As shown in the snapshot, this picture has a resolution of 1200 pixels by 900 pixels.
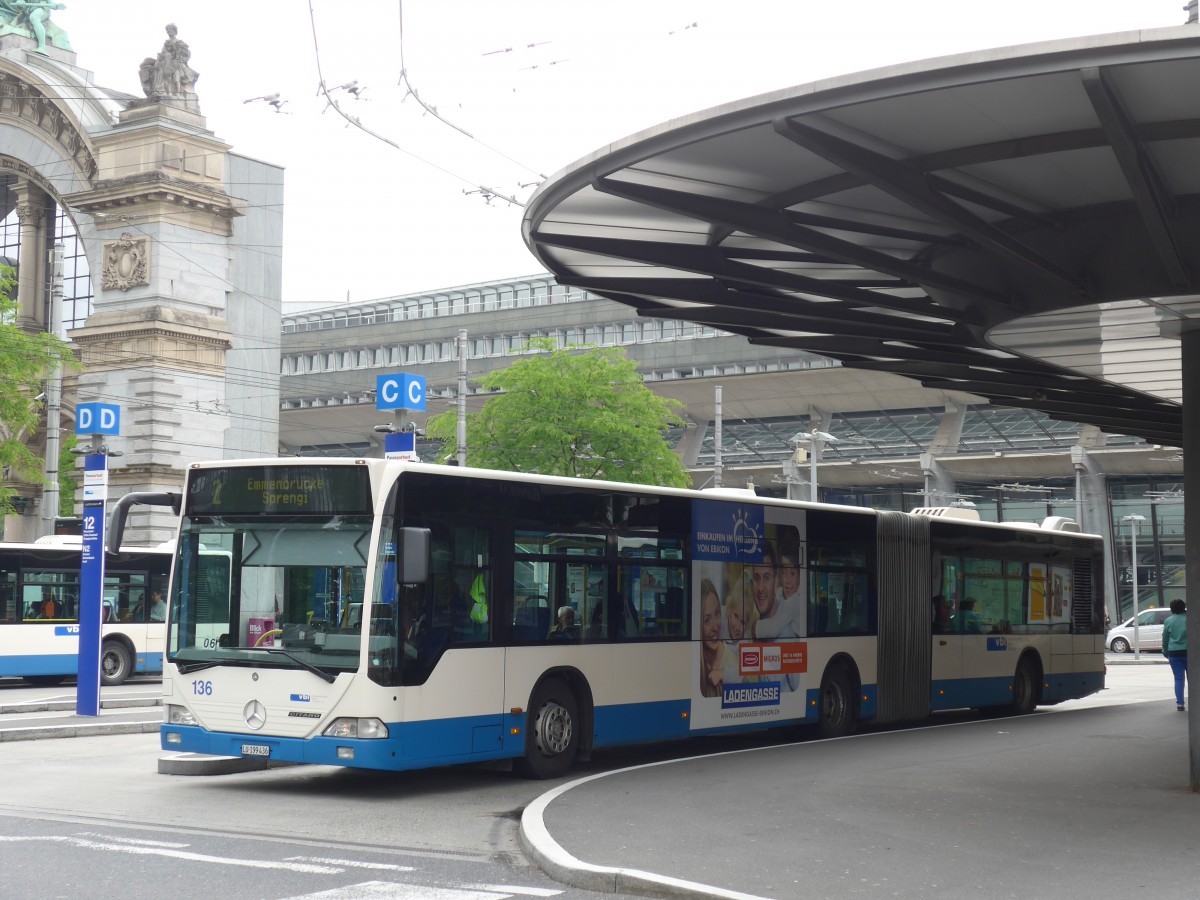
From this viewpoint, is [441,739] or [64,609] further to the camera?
[64,609]

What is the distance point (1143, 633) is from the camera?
5391 centimetres

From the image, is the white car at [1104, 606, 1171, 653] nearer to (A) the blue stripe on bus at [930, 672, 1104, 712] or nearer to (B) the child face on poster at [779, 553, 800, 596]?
(A) the blue stripe on bus at [930, 672, 1104, 712]

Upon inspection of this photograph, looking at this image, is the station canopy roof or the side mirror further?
the side mirror

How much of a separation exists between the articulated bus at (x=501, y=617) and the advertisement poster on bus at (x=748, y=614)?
0.03 m

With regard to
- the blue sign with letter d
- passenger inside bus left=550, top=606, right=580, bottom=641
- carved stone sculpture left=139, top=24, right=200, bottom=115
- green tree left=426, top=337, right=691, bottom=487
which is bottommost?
passenger inside bus left=550, top=606, right=580, bottom=641

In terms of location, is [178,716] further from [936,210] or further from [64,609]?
[64,609]

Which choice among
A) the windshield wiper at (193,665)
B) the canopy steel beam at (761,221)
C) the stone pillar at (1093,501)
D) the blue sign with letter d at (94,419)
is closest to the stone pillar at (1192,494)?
the canopy steel beam at (761,221)

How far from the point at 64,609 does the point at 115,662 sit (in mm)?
2292

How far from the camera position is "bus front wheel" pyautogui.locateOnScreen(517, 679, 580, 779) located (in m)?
13.9

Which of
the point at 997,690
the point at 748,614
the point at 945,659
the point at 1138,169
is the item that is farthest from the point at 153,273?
the point at 1138,169

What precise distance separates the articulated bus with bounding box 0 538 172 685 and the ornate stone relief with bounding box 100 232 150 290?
18920mm

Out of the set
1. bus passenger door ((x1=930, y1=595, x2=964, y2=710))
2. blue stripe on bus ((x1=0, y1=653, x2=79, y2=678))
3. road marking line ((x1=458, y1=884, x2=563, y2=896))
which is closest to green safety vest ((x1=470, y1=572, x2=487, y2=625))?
road marking line ((x1=458, y1=884, x2=563, y2=896))

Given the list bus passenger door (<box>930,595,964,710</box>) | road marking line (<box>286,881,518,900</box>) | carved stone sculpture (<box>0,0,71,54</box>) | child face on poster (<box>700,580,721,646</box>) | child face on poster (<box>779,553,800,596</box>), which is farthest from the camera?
carved stone sculpture (<box>0,0,71,54</box>)

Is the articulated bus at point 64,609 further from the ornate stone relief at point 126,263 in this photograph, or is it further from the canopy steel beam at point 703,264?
the ornate stone relief at point 126,263
